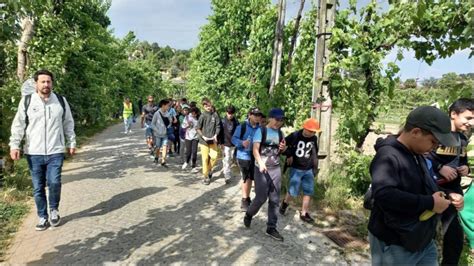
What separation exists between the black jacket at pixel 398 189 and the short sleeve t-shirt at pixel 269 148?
274 cm

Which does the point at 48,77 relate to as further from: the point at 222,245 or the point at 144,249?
the point at 222,245

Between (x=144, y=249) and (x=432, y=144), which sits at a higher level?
(x=432, y=144)

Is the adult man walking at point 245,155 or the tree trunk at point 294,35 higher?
the tree trunk at point 294,35

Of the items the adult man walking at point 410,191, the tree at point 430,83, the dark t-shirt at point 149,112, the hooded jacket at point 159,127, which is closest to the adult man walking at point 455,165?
the adult man walking at point 410,191

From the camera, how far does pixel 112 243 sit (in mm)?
4645

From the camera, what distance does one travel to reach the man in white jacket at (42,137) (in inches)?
191

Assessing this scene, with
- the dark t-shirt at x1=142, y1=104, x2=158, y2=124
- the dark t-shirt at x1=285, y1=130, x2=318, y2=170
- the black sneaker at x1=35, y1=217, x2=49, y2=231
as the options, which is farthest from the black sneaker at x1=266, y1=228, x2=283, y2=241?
the dark t-shirt at x1=142, y1=104, x2=158, y2=124

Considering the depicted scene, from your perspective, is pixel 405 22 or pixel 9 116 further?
pixel 9 116

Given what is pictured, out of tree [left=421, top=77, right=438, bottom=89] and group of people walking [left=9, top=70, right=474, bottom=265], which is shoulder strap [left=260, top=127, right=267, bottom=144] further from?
tree [left=421, top=77, right=438, bottom=89]

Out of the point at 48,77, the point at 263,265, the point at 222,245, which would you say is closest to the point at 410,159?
the point at 263,265

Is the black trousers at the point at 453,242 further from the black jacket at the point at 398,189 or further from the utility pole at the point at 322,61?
the utility pole at the point at 322,61

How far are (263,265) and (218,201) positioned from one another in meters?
2.64

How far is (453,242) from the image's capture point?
3402mm

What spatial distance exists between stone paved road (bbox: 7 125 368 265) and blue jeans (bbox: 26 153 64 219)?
0.39 metres
